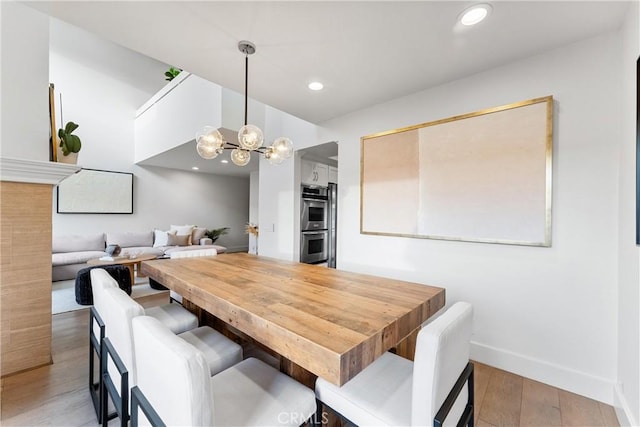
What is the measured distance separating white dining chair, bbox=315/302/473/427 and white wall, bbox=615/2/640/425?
96cm

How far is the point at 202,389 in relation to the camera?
0.75 meters

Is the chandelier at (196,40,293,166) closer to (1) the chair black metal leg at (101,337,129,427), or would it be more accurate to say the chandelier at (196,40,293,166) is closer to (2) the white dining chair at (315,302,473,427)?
→ (1) the chair black metal leg at (101,337,129,427)

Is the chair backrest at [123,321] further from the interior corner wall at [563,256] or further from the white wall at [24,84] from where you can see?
the interior corner wall at [563,256]

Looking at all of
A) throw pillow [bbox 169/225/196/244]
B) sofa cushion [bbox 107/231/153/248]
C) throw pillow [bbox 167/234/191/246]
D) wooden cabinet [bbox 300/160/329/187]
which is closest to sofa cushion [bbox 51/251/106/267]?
sofa cushion [bbox 107/231/153/248]

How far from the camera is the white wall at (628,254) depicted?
1343mm

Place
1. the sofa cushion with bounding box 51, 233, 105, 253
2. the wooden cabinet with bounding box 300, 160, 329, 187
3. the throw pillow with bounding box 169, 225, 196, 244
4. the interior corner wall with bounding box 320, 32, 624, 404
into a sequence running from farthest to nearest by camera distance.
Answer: the throw pillow with bounding box 169, 225, 196, 244 < the sofa cushion with bounding box 51, 233, 105, 253 < the wooden cabinet with bounding box 300, 160, 329, 187 < the interior corner wall with bounding box 320, 32, 624, 404

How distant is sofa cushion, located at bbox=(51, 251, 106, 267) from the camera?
14.5ft

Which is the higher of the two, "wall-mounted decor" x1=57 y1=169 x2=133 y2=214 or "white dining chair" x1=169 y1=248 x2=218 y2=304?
"wall-mounted decor" x1=57 y1=169 x2=133 y2=214

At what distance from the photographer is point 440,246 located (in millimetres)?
2365

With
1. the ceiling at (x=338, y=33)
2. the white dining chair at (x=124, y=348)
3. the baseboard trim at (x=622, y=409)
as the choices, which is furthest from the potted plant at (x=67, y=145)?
the baseboard trim at (x=622, y=409)

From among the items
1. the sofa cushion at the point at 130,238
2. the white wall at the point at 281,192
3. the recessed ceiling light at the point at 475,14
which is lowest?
the sofa cushion at the point at 130,238

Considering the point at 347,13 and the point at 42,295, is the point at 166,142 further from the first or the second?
the point at 347,13

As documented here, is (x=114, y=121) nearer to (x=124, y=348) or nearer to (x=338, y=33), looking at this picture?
(x=338, y=33)

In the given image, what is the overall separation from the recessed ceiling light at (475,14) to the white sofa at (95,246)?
4.81 m
